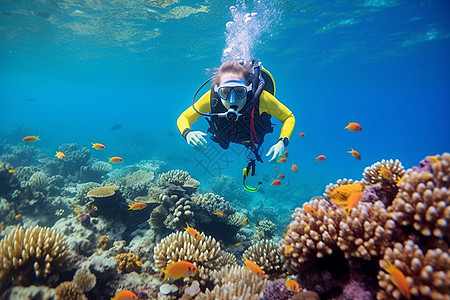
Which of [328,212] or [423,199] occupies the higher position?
[423,199]

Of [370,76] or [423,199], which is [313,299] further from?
[370,76]

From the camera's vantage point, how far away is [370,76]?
37781mm

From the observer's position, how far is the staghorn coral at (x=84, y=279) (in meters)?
3.55

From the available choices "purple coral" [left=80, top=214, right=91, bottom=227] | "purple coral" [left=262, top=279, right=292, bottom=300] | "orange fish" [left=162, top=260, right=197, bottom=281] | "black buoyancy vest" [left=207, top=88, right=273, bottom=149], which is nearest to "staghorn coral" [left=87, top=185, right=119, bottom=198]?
"purple coral" [left=80, top=214, right=91, bottom=227]

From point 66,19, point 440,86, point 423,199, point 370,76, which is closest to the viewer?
point 423,199

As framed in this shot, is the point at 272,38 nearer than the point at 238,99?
No

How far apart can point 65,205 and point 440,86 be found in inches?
2510

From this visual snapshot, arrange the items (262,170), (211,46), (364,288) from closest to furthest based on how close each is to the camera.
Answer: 1. (364,288)
2. (211,46)
3. (262,170)

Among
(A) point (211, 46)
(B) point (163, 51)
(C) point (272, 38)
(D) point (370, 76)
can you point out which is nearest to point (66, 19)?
(B) point (163, 51)

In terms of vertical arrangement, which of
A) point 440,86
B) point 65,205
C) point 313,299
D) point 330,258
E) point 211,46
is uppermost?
point 440,86

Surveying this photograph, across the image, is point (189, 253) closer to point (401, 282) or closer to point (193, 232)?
point (193, 232)

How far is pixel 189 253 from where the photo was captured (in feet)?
13.5

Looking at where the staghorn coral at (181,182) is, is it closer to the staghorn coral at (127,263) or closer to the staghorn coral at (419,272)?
the staghorn coral at (127,263)

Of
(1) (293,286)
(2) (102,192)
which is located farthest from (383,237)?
(2) (102,192)
